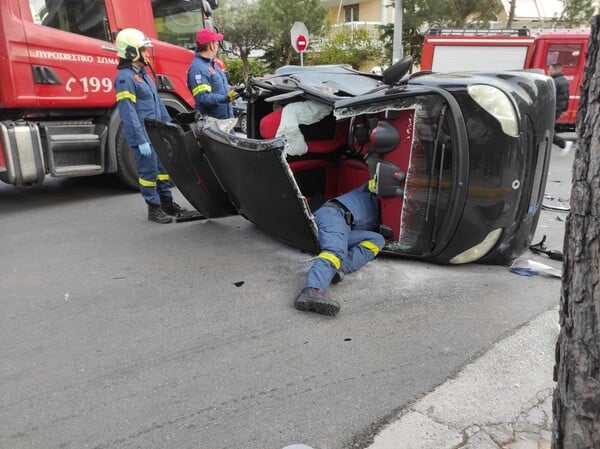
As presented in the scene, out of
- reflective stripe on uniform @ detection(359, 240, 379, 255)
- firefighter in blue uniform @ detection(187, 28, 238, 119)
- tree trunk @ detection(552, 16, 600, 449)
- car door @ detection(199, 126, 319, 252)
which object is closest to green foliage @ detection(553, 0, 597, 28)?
firefighter in blue uniform @ detection(187, 28, 238, 119)

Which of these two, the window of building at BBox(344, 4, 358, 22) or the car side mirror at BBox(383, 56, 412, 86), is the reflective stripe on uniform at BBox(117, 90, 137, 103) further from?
the window of building at BBox(344, 4, 358, 22)

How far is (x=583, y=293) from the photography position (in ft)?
3.99

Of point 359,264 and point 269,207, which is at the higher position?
point 269,207

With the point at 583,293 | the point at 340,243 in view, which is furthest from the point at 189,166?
the point at 583,293

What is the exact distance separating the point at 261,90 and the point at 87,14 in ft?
8.67

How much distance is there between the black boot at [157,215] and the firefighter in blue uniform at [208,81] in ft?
3.97

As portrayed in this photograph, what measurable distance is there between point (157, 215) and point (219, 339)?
2.56 metres

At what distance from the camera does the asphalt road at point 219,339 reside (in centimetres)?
206

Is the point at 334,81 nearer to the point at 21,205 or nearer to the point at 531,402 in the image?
the point at 531,402

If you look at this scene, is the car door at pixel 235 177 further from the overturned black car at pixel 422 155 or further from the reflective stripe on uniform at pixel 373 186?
the reflective stripe on uniform at pixel 373 186

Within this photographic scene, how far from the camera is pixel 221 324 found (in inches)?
114

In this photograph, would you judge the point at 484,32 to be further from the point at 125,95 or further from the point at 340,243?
the point at 340,243

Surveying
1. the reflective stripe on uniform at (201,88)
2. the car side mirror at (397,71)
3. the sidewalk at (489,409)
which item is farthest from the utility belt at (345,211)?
the reflective stripe on uniform at (201,88)

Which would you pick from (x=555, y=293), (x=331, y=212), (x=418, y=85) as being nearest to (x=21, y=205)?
(x=331, y=212)
